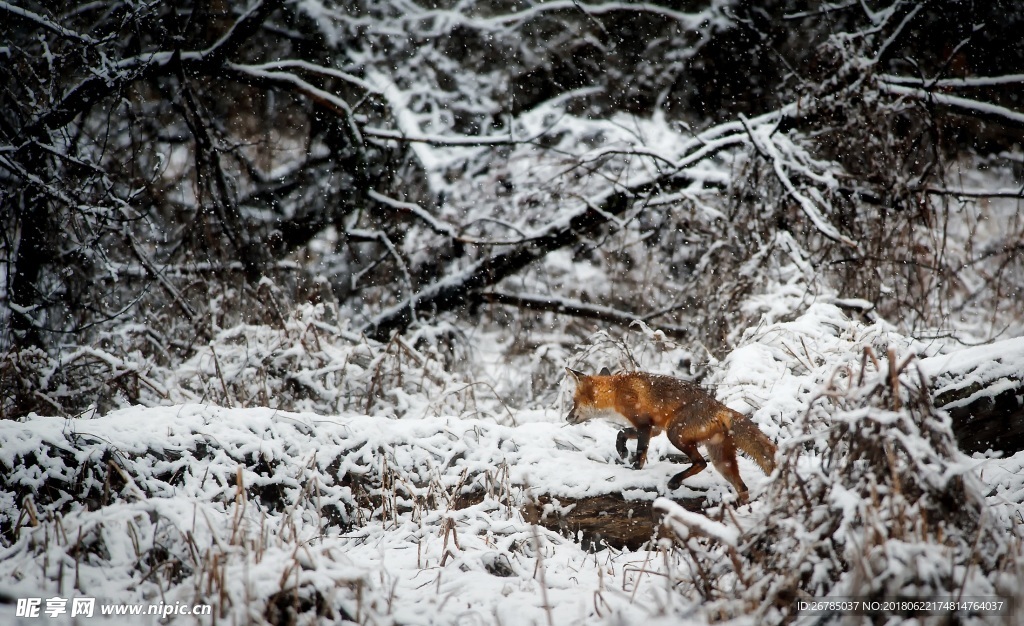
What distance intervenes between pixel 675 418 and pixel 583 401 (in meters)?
0.95

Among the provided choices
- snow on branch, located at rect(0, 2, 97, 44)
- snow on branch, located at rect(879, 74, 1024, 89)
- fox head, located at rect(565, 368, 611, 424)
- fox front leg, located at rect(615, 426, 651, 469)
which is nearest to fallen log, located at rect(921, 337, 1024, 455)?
fox front leg, located at rect(615, 426, 651, 469)

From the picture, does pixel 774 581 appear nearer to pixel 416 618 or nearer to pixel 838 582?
pixel 838 582

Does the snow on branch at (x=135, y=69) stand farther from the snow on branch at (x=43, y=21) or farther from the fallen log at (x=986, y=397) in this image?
the fallen log at (x=986, y=397)

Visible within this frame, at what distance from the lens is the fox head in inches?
183

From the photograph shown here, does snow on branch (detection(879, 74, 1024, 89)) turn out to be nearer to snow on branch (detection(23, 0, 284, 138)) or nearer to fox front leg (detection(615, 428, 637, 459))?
fox front leg (detection(615, 428, 637, 459))

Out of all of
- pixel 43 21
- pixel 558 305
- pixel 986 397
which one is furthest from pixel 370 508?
pixel 43 21

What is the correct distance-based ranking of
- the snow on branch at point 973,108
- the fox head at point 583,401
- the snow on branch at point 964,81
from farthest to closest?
the snow on branch at point 964,81 → the snow on branch at point 973,108 → the fox head at point 583,401

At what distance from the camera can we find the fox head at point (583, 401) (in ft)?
15.3

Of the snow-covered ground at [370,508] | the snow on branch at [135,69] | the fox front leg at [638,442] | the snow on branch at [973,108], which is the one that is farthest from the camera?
the snow on branch at [973,108]

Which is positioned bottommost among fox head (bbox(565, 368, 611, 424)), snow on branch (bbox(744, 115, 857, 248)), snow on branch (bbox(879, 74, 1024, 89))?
fox head (bbox(565, 368, 611, 424))

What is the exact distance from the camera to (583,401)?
471 centimetres

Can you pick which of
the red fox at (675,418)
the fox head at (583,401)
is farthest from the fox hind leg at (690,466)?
the fox head at (583,401)

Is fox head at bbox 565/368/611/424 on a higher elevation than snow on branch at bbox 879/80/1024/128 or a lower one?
lower

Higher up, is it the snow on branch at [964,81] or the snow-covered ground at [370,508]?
the snow on branch at [964,81]
